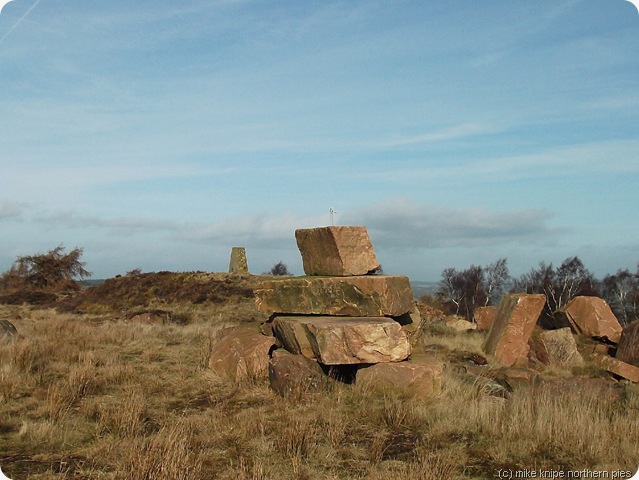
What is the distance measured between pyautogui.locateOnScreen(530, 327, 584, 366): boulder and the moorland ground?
3.33 m

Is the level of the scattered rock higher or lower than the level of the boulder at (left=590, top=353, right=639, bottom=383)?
higher

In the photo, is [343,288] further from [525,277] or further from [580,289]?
[525,277]

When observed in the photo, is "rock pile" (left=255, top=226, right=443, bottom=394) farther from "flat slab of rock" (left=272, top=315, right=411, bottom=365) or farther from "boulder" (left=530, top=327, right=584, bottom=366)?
"boulder" (left=530, top=327, right=584, bottom=366)

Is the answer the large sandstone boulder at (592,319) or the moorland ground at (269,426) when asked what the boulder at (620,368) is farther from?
the large sandstone boulder at (592,319)

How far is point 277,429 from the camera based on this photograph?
5.93 metres

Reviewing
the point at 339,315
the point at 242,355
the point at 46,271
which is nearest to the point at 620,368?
the point at 339,315

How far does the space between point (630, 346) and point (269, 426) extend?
9680 millimetres

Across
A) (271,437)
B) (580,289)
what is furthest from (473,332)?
(580,289)

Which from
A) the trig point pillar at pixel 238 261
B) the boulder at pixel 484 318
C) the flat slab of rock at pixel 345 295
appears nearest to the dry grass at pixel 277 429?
the flat slab of rock at pixel 345 295

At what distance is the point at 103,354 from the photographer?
32.3ft

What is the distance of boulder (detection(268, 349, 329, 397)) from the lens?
719cm

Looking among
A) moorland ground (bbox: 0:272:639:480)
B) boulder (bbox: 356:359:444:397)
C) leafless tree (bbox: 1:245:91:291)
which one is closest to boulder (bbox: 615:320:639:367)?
moorland ground (bbox: 0:272:639:480)

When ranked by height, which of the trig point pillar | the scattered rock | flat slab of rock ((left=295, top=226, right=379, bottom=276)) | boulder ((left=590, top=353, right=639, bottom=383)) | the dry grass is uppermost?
the trig point pillar

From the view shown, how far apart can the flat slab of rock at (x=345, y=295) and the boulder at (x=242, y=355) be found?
66cm
